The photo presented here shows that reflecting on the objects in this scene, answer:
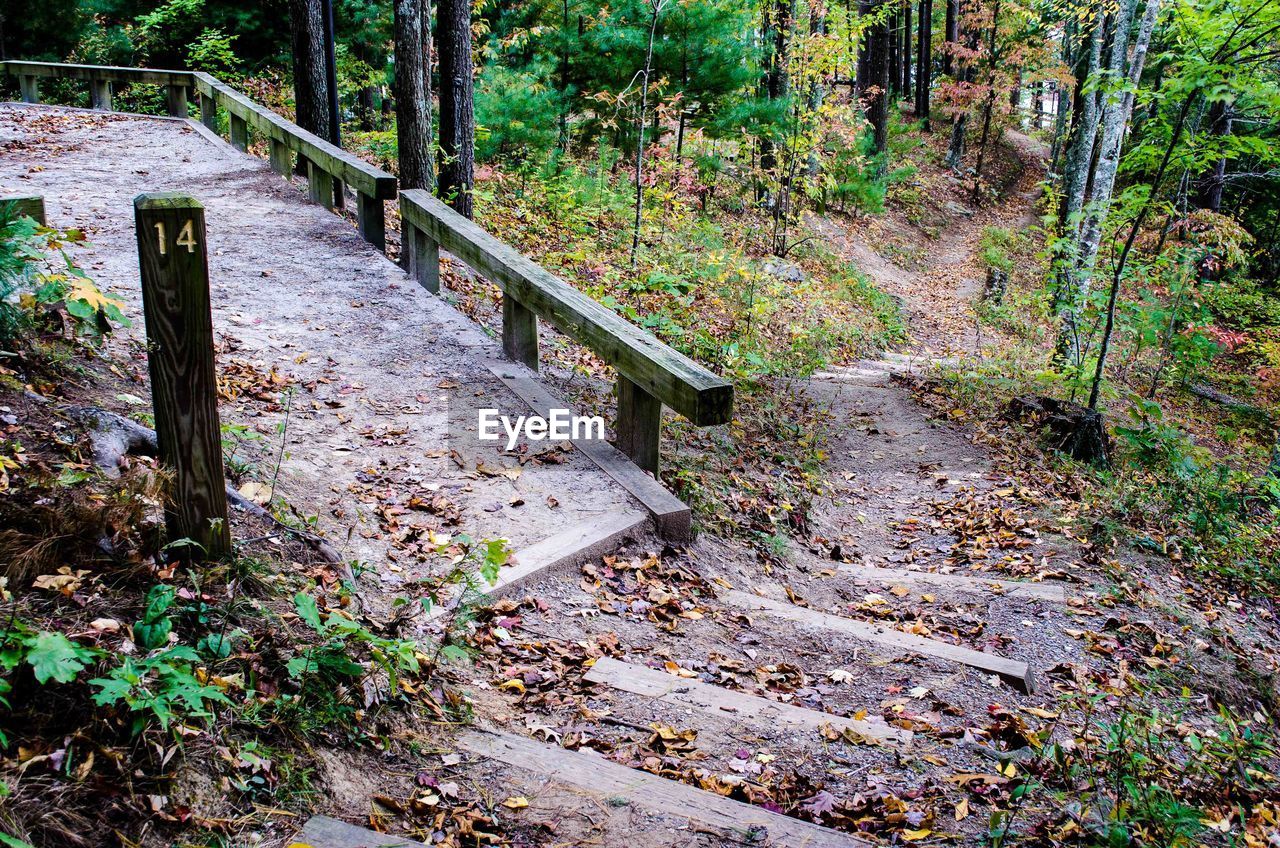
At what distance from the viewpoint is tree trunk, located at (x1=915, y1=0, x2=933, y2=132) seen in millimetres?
33188

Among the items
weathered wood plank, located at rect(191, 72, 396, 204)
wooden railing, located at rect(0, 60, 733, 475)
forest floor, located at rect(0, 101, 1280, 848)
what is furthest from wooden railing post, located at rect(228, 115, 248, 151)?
forest floor, located at rect(0, 101, 1280, 848)

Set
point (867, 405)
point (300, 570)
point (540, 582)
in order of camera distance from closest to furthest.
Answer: point (300, 570)
point (540, 582)
point (867, 405)

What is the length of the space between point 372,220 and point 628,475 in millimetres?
5091

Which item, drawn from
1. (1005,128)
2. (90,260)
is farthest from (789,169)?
(1005,128)

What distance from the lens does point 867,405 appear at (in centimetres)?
997

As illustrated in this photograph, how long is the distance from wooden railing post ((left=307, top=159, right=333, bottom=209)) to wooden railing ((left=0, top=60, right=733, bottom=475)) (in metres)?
0.01

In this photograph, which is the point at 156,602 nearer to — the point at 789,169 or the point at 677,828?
the point at 677,828

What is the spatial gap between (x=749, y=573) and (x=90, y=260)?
20.6ft

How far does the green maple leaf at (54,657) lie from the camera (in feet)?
7.52

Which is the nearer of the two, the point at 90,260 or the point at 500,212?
the point at 90,260

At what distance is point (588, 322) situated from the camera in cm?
584

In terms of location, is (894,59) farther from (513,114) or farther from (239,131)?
(239,131)

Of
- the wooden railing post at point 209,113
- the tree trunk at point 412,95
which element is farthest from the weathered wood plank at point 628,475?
the wooden railing post at point 209,113

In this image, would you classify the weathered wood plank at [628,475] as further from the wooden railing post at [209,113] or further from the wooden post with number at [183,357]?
the wooden railing post at [209,113]
